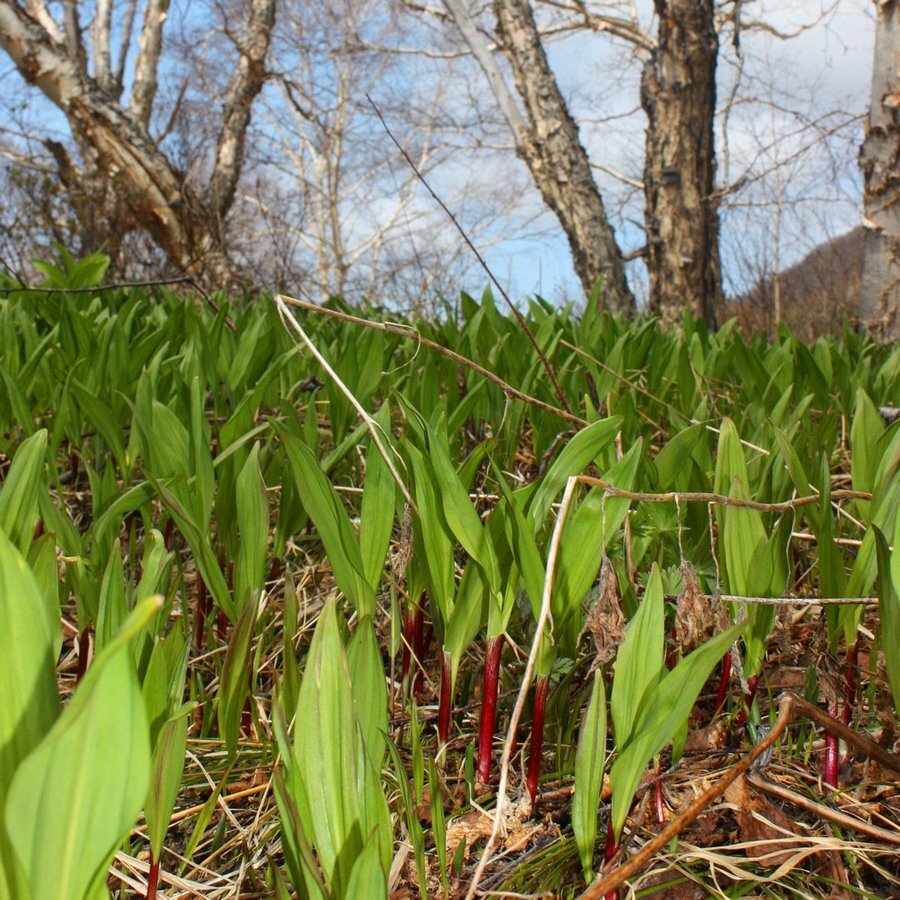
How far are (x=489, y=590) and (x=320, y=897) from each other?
430 millimetres

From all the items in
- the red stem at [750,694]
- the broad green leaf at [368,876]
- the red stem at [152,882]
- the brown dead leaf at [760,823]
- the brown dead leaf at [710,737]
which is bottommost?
the brown dead leaf at [760,823]

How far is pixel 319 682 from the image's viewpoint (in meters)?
0.68

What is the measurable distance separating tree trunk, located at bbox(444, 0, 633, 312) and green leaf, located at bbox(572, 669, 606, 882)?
553 centimetres

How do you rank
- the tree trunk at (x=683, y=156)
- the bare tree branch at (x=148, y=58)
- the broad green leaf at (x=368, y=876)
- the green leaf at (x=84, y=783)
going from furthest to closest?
the bare tree branch at (x=148, y=58), the tree trunk at (x=683, y=156), the broad green leaf at (x=368, y=876), the green leaf at (x=84, y=783)

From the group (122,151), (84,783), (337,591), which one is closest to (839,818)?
(84,783)

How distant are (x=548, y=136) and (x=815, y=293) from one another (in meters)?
8.27

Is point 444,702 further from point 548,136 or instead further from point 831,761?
point 548,136

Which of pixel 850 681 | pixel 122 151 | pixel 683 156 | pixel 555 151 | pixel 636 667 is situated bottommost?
pixel 850 681

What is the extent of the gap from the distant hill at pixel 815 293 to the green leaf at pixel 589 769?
905 centimetres

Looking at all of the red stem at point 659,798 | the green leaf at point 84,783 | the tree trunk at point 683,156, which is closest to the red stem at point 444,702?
the red stem at point 659,798

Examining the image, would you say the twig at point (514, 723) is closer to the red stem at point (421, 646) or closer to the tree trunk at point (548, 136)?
the red stem at point (421, 646)

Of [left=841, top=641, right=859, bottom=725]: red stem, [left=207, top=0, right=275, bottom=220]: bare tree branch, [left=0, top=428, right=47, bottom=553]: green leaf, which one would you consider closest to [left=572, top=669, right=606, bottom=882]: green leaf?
[left=841, top=641, right=859, bottom=725]: red stem

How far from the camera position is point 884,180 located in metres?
4.47

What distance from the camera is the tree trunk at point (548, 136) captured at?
20.1ft
